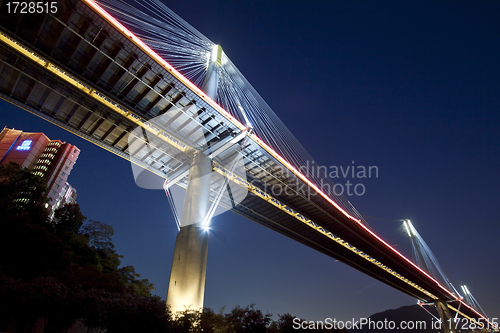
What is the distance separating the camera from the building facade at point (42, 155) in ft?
278

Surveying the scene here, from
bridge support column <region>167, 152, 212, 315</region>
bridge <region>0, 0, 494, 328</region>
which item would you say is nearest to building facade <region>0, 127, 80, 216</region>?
bridge <region>0, 0, 494, 328</region>

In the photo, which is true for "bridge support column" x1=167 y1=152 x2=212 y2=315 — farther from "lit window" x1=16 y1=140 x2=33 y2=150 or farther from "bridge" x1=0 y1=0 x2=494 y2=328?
"lit window" x1=16 y1=140 x2=33 y2=150

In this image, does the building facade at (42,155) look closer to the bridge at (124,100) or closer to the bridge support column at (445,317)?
the bridge at (124,100)

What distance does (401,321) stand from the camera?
500ft

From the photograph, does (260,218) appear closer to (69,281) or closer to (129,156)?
(129,156)

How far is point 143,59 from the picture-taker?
14180mm

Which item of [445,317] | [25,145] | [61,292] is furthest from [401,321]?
[25,145]

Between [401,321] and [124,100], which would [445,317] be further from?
[401,321]

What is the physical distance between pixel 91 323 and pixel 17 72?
1392 cm

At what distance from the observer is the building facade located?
84.9 m

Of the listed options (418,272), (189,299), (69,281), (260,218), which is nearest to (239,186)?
(260,218)

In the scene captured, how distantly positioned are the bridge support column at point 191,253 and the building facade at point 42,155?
86069mm

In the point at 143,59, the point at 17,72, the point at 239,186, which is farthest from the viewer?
the point at 239,186

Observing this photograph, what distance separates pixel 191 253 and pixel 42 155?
317 feet
